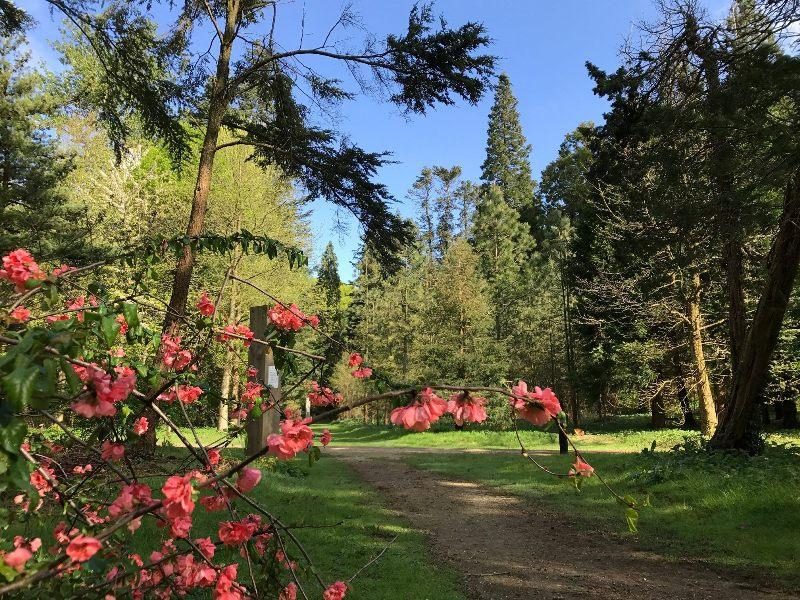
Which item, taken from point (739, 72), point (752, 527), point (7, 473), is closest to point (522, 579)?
point (752, 527)

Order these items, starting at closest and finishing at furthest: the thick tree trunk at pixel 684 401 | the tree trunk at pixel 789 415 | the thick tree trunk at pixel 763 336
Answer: the thick tree trunk at pixel 763 336 < the thick tree trunk at pixel 684 401 < the tree trunk at pixel 789 415

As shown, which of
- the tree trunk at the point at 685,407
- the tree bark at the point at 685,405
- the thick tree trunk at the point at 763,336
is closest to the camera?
the thick tree trunk at the point at 763,336

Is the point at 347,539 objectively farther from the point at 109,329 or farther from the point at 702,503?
the point at 109,329

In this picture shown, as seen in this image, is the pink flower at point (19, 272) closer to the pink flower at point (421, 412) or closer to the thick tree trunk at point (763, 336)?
the pink flower at point (421, 412)

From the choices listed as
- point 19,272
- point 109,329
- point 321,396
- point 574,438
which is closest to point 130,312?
point 109,329

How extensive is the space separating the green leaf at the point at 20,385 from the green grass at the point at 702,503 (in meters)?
4.20

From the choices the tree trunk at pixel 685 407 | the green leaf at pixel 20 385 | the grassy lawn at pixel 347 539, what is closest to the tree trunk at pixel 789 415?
the tree trunk at pixel 685 407

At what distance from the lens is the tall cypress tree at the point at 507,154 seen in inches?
1853

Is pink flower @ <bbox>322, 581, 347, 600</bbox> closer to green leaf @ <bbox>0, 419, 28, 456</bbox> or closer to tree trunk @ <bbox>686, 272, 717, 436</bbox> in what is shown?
green leaf @ <bbox>0, 419, 28, 456</bbox>

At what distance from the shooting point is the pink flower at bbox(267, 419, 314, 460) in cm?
135

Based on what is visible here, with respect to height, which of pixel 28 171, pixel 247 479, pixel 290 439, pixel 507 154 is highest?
pixel 507 154

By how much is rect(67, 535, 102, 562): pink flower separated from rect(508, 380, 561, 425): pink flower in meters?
0.96

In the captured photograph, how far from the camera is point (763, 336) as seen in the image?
26.7 feet

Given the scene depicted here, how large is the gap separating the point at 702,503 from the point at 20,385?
739 centimetres
